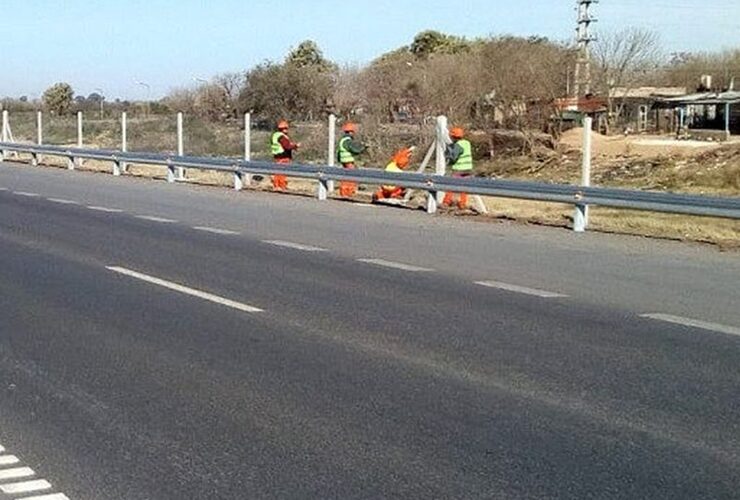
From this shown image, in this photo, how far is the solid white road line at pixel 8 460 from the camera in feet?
17.7

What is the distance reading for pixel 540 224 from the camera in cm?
1731

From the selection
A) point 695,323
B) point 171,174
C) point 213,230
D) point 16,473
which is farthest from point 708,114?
point 16,473

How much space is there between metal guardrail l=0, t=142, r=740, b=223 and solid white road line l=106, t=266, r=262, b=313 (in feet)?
23.6

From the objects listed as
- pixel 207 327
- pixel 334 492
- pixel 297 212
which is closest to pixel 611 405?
pixel 334 492

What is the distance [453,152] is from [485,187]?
2.91 meters

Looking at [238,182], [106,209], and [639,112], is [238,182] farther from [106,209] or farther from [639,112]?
[639,112]

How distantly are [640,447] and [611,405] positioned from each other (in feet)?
2.56

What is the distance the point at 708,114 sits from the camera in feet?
225

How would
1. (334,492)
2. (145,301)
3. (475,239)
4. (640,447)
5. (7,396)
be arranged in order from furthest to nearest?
(475,239) < (145,301) < (7,396) < (640,447) < (334,492)

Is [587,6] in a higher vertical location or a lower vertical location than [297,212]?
higher

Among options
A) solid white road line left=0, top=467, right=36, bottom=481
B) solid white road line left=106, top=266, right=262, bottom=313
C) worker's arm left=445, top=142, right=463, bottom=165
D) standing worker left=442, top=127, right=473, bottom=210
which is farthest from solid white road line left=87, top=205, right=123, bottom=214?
solid white road line left=0, top=467, right=36, bottom=481

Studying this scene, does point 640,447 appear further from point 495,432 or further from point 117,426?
point 117,426

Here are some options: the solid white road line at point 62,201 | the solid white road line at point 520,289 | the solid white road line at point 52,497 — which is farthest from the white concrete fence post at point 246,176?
the solid white road line at point 52,497

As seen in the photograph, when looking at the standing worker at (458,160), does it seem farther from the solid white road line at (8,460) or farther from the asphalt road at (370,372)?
the solid white road line at (8,460)
